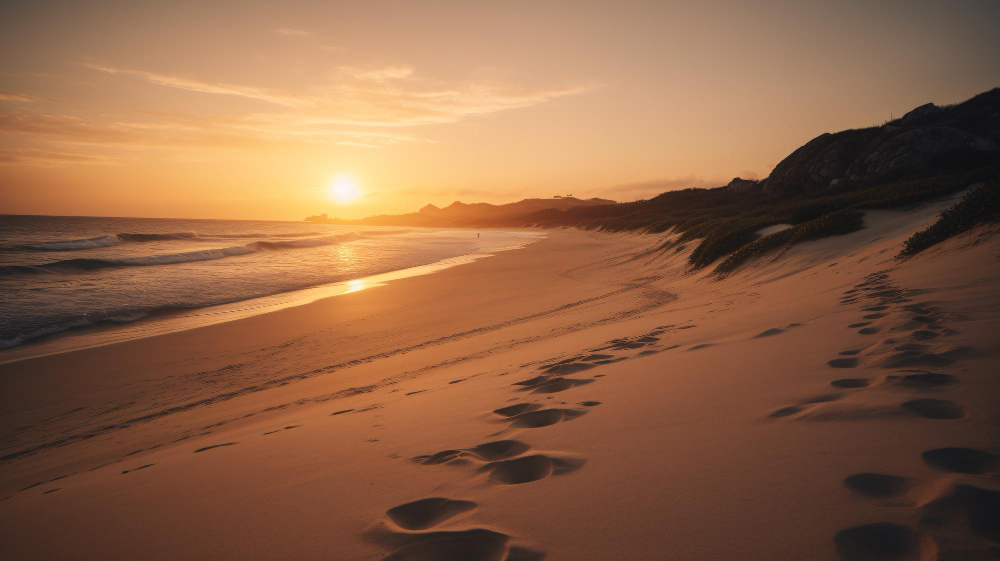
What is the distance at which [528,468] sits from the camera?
2465mm

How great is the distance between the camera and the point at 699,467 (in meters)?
2.15

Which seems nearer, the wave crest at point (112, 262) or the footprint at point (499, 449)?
the footprint at point (499, 449)

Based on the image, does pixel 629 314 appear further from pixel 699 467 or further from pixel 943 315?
pixel 699 467

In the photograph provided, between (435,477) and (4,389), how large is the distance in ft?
28.6

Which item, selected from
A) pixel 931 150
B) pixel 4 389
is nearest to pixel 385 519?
pixel 4 389

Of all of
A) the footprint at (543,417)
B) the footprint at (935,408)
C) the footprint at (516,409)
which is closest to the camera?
the footprint at (935,408)

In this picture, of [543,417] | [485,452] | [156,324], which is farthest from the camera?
[156,324]

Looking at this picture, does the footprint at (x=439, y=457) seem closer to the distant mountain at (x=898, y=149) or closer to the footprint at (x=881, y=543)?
the footprint at (x=881, y=543)

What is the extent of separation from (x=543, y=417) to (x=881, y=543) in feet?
6.60

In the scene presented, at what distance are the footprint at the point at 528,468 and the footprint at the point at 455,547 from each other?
1.51 ft

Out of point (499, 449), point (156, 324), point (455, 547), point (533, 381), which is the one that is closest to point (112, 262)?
point (156, 324)

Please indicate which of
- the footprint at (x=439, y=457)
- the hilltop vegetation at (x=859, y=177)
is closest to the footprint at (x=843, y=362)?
the footprint at (x=439, y=457)

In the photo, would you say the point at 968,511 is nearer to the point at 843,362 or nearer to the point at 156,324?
the point at 843,362

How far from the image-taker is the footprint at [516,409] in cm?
346
